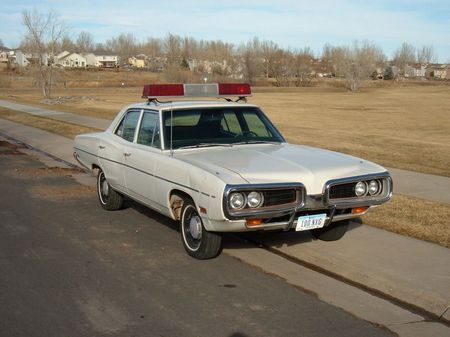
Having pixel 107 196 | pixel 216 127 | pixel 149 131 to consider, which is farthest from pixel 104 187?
pixel 216 127

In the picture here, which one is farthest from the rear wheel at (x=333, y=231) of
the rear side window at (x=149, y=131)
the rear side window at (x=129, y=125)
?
the rear side window at (x=129, y=125)

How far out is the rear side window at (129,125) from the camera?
732cm

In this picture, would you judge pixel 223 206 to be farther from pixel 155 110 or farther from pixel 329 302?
pixel 155 110

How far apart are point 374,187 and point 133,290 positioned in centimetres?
255

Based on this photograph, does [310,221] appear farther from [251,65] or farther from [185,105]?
[251,65]

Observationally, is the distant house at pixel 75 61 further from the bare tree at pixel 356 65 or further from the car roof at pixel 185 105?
the car roof at pixel 185 105

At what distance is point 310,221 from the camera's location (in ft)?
18.1

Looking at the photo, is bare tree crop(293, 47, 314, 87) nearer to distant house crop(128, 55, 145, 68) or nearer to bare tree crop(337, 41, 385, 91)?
bare tree crop(337, 41, 385, 91)

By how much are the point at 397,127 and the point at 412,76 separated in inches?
6393

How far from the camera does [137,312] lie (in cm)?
458

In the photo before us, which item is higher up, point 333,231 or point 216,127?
point 216,127

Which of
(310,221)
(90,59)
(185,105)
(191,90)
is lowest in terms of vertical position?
(310,221)

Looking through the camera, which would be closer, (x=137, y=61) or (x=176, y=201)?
(x=176, y=201)

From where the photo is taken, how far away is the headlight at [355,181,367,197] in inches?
227
